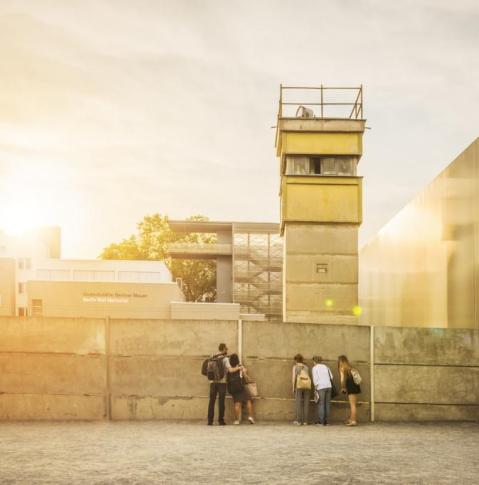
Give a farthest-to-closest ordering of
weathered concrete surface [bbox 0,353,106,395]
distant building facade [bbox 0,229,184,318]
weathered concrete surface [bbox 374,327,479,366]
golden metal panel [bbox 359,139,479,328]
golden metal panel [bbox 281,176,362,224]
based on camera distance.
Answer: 1. distant building facade [bbox 0,229,184,318]
2. golden metal panel [bbox 281,176,362,224]
3. golden metal panel [bbox 359,139,479,328]
4. weathered concrete surface [bbox 374,327,479,366]
5. weathered concrete surface [bbox 0,353,106,395]

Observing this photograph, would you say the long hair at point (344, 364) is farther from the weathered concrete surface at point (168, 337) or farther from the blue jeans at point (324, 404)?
the weathered concrete surface at point (168, 337)

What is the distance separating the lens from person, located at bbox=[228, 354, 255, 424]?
15023 mm

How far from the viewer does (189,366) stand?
15586mm

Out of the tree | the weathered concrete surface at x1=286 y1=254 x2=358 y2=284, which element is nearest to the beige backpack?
the weathered concrete surface at x1=286 y1=254 x2=358 y2=284

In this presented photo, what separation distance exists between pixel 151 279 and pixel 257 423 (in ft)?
181

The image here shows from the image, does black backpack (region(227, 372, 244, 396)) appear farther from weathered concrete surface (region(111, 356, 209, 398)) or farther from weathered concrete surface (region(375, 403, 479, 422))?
weathered concrete surface (region(375, 403, 479, 422))

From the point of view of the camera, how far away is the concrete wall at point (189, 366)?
15.5 metres

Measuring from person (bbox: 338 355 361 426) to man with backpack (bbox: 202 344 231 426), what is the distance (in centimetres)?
241

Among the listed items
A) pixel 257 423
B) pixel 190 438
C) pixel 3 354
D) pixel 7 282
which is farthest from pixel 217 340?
pixel 7 282

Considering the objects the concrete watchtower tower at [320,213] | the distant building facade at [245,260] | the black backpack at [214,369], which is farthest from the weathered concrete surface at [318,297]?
the distant building facade at [245,260]

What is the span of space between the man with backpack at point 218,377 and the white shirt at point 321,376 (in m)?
1.83

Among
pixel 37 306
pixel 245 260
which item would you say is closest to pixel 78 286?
pixel 37 306

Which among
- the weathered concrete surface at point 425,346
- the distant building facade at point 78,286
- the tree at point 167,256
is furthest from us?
the tree at point 167,256

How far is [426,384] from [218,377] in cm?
462
